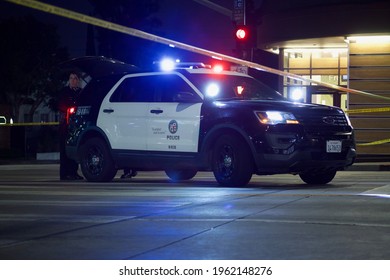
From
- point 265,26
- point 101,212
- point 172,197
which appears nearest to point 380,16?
point 265,26

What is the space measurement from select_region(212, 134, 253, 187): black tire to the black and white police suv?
0.5 inches

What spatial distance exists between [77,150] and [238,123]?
348 centimetres

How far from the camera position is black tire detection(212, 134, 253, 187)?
1099cm

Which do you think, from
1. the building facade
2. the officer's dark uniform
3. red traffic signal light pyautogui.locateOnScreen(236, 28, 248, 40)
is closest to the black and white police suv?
the officer's dark uniform

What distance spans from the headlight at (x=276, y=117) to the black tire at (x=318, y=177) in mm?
1268

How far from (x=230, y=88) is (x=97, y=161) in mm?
2606

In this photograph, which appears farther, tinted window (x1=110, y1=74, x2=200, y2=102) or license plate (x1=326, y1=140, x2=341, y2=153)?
tinted window (x1=110, y1=74, x2=200, y2=102)

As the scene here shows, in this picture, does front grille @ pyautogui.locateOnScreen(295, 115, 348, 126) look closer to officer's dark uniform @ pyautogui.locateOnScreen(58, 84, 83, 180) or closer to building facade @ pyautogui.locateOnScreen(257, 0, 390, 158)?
officer's dark uniform @ pyautogui.locateOnScreen(58, 84, 83, 180)

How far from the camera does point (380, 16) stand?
947 inches

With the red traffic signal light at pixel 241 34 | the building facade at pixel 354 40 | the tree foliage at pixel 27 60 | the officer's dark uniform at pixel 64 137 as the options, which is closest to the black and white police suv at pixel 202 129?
the officer's dark uniform at pixel 64 137

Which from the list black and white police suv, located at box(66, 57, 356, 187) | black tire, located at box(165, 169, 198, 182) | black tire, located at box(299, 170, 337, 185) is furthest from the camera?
black tire, located at box(165, 169, 198, 182)

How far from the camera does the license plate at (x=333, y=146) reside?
11.2 metres

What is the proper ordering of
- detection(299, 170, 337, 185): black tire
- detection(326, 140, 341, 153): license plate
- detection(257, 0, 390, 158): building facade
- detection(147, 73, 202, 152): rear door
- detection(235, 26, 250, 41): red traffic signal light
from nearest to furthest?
1. detection(326, 140, 341, 153): license plate
2. detection(147, 73, 202, 152): rear door
3. detection(299, 170, 337, 185): black tire
4. detection(235, 26, 250, 41): red traffic signal light
5. detection(257, 0, 390, 158): building facade

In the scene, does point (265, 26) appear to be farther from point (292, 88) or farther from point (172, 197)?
point (172, 197)
